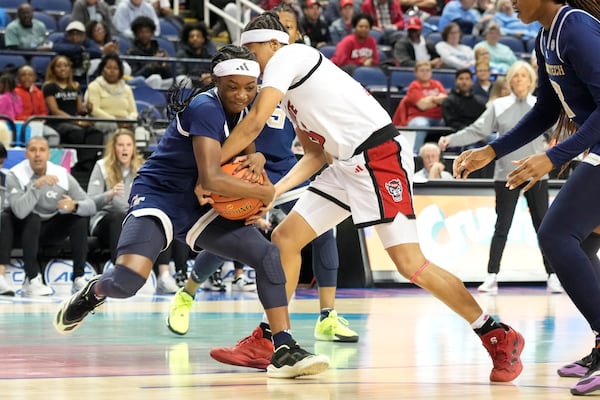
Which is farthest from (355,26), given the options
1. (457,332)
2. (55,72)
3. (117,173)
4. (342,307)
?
(457,332)

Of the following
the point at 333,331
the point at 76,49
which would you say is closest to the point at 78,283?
the point at 333,331

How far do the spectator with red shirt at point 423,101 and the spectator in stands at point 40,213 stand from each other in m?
4.82

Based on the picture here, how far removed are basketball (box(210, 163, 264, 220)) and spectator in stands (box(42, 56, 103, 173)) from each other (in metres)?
6.97

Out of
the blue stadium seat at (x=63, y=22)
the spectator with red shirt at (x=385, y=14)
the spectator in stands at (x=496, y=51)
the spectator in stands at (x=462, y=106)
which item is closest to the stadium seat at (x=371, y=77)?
the spectator in stands at (x=462, y=106)

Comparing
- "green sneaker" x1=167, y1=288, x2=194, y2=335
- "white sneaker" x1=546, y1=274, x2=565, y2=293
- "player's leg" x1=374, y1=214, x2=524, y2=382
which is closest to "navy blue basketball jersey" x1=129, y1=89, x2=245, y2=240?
"player's leg" x1=374, y1=214, x2=524, y2=382

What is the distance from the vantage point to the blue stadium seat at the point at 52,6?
15.4 metres

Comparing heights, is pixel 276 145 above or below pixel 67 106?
above

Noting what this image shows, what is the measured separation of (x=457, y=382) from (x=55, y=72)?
871 cm

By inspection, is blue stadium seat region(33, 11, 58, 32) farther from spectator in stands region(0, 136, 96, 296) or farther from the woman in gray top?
the woman in gray top

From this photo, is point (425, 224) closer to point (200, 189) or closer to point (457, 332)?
point (457, 332)

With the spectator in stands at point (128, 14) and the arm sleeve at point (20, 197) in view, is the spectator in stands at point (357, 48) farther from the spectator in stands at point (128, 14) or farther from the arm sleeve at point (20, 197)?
Result: the arm sleeve at point (20, 197)

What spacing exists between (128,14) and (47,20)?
1.07 m

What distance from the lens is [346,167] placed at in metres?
5.13

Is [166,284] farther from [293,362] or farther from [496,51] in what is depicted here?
[496,51]
